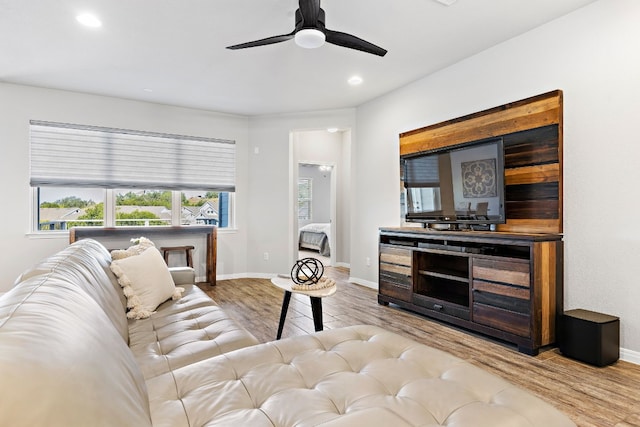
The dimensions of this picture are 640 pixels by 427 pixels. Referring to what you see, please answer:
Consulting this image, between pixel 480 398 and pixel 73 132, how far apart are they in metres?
5.37

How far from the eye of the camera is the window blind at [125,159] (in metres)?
4.47

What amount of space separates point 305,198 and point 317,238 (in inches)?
82.5

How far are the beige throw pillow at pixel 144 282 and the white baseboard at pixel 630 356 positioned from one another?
321 centimetres

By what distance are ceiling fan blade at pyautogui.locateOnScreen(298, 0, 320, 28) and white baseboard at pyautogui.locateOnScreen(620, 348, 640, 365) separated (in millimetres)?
3165

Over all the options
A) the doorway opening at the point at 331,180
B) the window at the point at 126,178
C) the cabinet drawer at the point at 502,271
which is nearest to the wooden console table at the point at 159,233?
the window at the point at 126,178

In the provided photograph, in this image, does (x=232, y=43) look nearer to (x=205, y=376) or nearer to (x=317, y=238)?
(x=205, y=376)

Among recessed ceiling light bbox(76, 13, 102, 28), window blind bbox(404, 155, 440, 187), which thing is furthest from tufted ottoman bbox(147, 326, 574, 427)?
recessed ceiling light bbox(76, 13, 102, 28)

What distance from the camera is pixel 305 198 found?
406 inches

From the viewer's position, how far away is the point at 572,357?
8.27 ft

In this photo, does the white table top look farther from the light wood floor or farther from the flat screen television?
the flat screen television

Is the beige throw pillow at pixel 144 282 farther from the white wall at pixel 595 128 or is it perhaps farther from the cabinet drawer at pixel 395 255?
the white wall at pixel 595 128

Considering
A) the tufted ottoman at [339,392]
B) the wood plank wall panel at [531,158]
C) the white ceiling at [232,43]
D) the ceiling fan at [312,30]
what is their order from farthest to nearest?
the wood plank wall panel at [531,158], the white ceiling at [232,43], the ceiling fan at [312,30], the tufted ottoman at [339,392]

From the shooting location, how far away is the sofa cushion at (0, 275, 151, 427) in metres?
0.56

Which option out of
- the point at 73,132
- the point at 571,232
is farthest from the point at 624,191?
the point at 73,132
